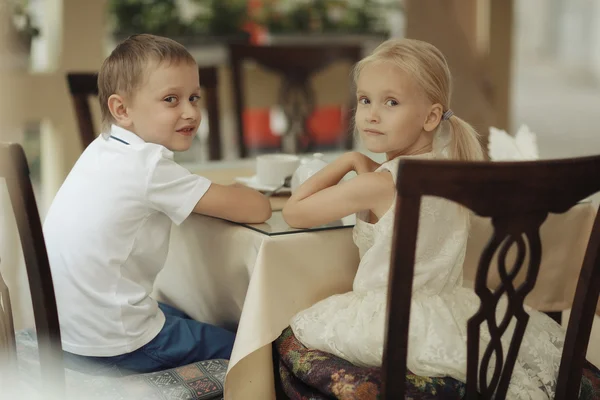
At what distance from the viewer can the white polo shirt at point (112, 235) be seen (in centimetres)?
139

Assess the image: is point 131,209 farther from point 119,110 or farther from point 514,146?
point 514,146

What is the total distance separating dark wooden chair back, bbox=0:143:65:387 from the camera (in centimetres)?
111

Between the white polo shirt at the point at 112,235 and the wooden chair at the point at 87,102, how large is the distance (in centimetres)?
91

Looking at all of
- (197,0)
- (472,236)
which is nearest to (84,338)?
(472,236)

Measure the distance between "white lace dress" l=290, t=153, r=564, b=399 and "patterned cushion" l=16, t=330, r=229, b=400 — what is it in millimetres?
185

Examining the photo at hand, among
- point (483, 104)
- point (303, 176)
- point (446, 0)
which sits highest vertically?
point (446, 0)

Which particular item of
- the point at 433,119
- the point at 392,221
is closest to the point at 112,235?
the point at 392,221

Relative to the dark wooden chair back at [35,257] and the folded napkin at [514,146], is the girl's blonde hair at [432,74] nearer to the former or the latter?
the folded napkin at [514,146]

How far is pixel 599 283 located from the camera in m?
1.20

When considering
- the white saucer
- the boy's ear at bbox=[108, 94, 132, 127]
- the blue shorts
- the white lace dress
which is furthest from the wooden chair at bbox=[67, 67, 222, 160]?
the white lace dress

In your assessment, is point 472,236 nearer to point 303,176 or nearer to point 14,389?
point 303,176

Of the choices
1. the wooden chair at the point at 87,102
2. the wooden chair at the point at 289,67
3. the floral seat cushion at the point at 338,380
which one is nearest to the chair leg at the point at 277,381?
the floral seat cushion at the point at 338,380

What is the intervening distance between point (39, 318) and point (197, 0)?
11.4ft

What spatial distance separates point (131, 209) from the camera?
140cm
